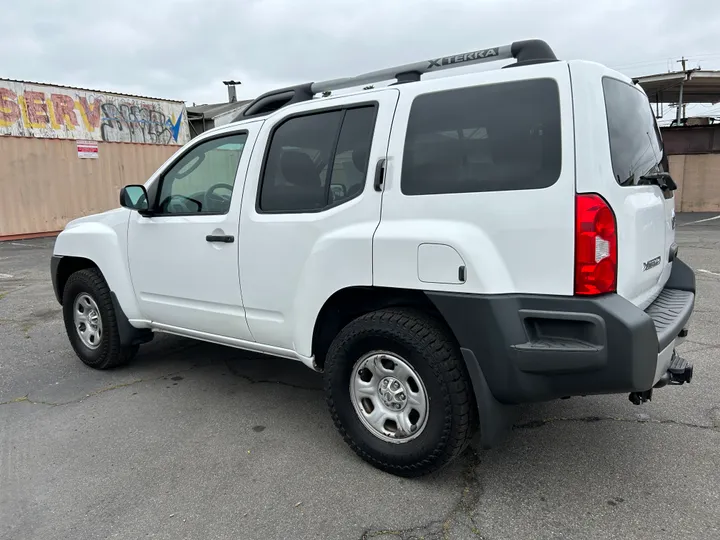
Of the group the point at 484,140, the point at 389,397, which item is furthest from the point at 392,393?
the point at 484,140

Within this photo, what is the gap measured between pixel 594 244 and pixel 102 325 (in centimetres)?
380

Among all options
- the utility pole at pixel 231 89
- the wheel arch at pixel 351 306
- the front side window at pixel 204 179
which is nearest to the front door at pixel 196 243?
the front side window at pixel 204 179

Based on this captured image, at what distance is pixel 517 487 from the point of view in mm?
2656

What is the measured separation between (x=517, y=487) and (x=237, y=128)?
2.72 m

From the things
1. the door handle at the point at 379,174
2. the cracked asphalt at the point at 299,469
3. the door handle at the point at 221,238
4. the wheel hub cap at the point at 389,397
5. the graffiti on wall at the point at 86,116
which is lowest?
the cracked asphalt at the point at 299,469

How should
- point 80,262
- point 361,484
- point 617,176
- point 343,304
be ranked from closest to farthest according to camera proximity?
1. point 617,176
2. point 361,484
3. point 343,304
4. point 80,262

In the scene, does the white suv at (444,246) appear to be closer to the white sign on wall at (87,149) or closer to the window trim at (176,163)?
the window trim at (176,163)

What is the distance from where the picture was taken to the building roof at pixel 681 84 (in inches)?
803

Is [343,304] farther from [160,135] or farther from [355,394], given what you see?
[160,135]

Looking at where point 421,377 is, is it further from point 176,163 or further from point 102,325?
point 102,325

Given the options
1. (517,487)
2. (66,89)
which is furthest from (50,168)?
(517,487)

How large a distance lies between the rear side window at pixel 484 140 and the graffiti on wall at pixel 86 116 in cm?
1574

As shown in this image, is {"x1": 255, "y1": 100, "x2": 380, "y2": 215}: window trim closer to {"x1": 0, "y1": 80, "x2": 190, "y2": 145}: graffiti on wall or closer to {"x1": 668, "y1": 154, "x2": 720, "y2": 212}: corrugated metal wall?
{"x1": 0, "y1": 80, "x2": 190, "y2": 145}: graffiti on wall

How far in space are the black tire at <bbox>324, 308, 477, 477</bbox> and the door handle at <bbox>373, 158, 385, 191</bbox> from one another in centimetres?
64
